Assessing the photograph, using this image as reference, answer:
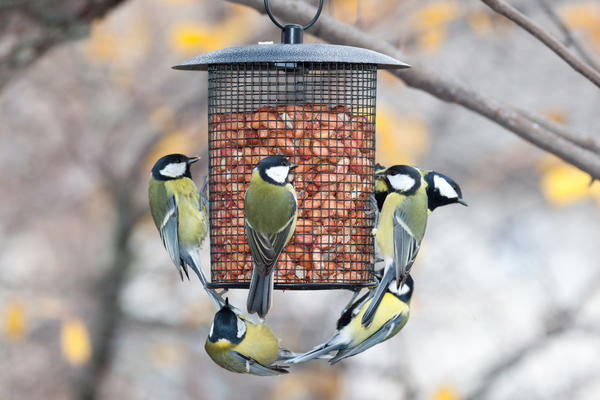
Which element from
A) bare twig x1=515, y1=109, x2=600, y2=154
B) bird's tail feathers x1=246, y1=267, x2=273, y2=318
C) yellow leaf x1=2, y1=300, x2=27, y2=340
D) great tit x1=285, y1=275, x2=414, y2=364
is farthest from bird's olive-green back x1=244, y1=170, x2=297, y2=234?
yellow leaf x1=2, y1=300, x2=27, y2=340

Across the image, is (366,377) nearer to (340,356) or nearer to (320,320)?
(320,320)

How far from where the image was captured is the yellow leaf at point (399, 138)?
6273 millimetres

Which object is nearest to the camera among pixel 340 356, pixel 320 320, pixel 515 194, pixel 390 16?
pixel 340 356

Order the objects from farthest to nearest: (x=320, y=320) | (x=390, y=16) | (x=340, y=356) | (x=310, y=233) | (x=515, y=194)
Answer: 1. (x=515, y=194)
2. (x=320, y=320)
3. (x=390, y=16)
4. (x=340, y=356)
5. (x=310, y=233)

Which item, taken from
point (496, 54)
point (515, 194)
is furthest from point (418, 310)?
point (496, 54)

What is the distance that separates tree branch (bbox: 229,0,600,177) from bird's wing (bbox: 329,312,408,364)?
1245 millimetres

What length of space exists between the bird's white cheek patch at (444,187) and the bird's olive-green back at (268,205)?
88cm

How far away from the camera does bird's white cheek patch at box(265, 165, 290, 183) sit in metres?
3.35

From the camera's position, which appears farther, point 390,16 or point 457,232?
point 457,232

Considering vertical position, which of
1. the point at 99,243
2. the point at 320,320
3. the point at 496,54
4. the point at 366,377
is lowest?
the point at 366,377

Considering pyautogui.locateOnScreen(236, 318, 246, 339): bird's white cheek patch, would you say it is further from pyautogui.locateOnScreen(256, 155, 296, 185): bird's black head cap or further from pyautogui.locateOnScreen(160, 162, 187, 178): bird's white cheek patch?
pyautogui.locateOnScreen(256, 155, 296, 185): bird's black head cap

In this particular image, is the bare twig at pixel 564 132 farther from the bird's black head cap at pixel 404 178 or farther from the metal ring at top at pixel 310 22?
the metal ring at top at pixel 310 22

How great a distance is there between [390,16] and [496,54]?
1627 mm

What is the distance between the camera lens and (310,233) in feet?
12.2
